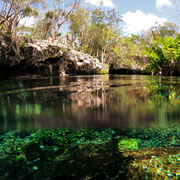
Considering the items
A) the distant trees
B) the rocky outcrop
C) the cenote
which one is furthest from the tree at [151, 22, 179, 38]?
the cenote

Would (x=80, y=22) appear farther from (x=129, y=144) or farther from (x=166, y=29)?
(x=129, y=144)

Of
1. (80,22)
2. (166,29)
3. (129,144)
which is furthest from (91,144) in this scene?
(166,29)

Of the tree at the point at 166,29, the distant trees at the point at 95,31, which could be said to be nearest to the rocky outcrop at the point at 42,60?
the distant trees at the point at 95,31

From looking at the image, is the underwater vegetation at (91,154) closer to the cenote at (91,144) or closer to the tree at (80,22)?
the cenote at (91,144)

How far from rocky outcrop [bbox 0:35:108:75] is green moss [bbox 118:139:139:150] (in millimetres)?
10699

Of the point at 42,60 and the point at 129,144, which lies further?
the point at 42,60

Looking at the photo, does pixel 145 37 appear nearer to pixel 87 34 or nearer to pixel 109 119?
pixel 87 34

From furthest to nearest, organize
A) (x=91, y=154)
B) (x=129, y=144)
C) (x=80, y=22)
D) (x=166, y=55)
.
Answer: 1. (x=80, y=22)
2. (x=166, y=55)
3. (x=129, y=144)
4. (x=91, y=154)

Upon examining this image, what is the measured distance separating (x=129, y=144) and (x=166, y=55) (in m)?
10.8

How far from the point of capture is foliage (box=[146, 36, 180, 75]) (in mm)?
9598

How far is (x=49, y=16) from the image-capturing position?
85.1ft

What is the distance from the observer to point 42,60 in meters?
13.1

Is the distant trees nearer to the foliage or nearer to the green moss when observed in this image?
the foliage

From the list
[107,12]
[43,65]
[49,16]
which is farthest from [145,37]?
[43,65]
